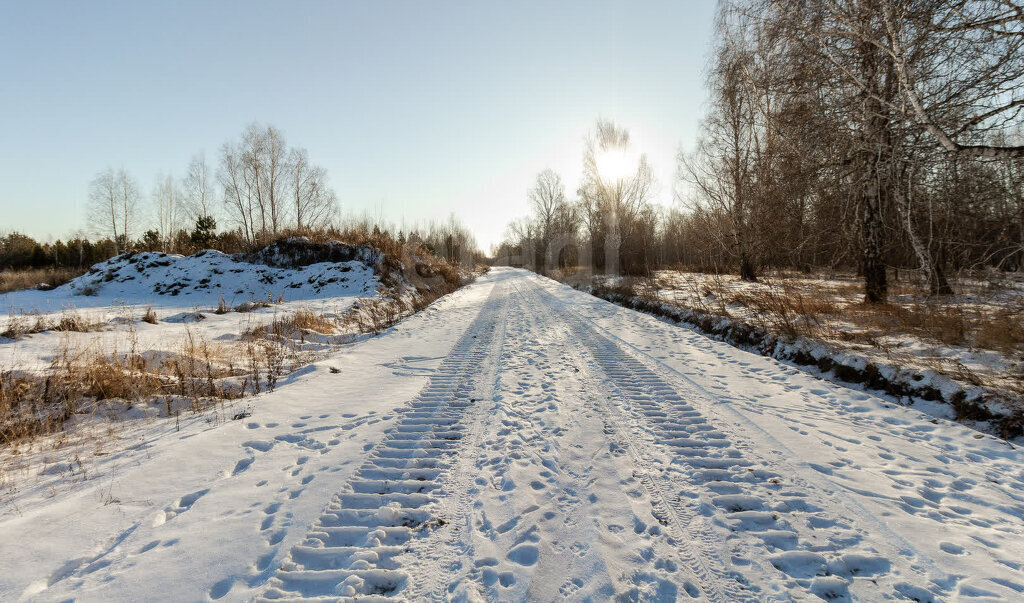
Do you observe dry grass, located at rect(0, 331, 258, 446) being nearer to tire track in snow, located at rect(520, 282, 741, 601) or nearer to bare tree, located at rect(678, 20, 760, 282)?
tire track in snow, located at rect(520, 282, 741, 601)

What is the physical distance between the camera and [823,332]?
22.7 feet

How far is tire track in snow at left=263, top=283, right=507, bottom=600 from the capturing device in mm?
1991

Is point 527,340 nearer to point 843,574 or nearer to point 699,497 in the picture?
point 699,497

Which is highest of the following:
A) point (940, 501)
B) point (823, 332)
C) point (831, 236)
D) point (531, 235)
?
point (531, 235)

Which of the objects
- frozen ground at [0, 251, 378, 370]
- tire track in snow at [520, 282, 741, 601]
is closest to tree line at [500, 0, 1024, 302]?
tire track in snow at [520, 282, 741, 601]

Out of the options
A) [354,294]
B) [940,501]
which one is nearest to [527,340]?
[940,501]

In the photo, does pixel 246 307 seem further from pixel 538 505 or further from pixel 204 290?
pixel 538 505

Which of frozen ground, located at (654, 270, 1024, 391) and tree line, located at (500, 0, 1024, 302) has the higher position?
tree line, located at (500, 0, 1024, 302)

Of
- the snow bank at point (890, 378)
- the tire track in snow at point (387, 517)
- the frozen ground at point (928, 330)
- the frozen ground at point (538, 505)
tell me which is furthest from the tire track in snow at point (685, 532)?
the frozen ground at point (928, 330)

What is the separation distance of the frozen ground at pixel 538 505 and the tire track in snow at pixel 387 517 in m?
0.01

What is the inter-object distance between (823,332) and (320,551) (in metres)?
8.37

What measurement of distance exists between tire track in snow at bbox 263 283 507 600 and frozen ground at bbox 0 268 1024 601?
0.05 ft

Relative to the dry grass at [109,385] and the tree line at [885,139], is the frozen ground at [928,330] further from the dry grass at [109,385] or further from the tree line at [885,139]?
the dry grass at [109,385]

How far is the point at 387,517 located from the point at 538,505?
1046 mm
